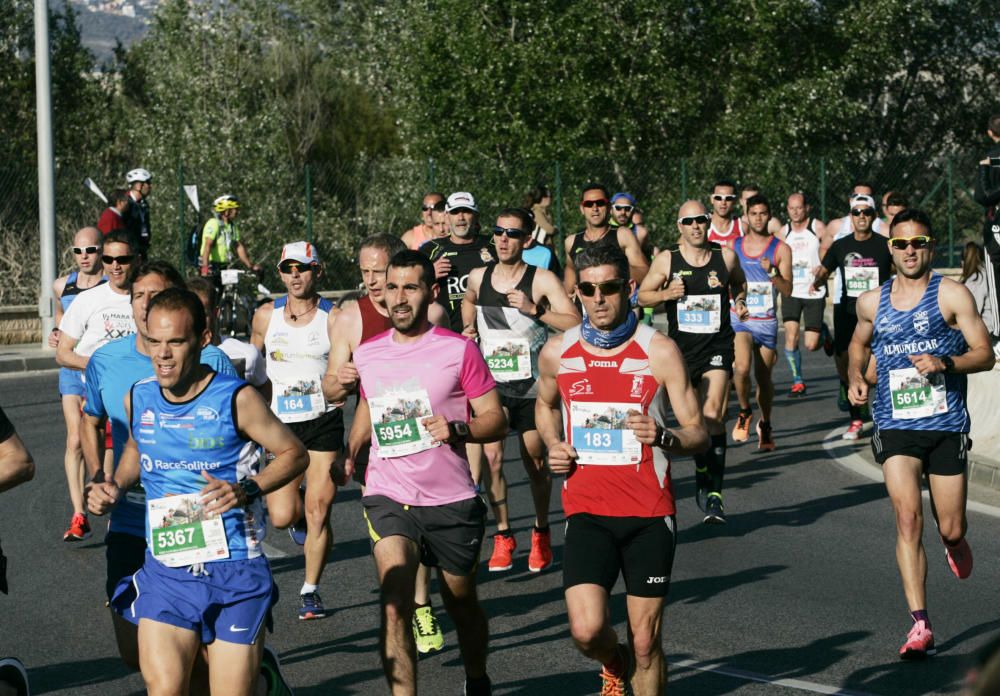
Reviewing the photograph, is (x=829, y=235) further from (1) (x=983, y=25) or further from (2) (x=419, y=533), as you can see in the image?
(1) (x=983, y=25)

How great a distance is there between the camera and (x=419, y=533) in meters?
6.48

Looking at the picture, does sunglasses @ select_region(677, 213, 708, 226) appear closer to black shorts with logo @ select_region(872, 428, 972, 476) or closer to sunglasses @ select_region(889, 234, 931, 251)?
sunglasses @ select_region(889, 234, 931, 251)

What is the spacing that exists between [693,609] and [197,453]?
12.0 feet

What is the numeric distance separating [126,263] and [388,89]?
39359mm

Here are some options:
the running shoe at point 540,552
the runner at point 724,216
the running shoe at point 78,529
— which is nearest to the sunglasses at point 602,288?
the running shoe at point 540,552

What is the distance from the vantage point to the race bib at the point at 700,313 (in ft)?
38.5

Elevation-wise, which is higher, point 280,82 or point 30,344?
point 280,82

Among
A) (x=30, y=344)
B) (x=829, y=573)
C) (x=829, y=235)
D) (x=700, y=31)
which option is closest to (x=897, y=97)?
(x=700, y=31)

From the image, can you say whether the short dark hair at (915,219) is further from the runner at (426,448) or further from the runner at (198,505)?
the runner at (198,505)

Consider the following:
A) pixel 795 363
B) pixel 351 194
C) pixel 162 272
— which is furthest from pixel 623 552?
pixel 351 194

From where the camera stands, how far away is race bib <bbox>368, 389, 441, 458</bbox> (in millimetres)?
6500

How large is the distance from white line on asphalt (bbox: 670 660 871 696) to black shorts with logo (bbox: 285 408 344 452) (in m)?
2.33

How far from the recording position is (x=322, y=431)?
870cm

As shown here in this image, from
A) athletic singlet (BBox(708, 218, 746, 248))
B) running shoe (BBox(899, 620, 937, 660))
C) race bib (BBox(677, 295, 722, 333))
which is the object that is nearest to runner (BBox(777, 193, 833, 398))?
athletic singlet (BBox(708, 218, 746, 248))
